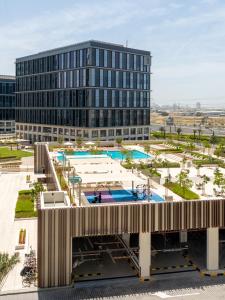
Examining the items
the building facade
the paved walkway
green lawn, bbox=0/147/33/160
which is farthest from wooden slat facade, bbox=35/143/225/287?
the building facade

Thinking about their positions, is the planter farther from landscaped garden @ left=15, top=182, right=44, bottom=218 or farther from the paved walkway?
landscaped garden @ left=15, top=182, right=44, bottom=218

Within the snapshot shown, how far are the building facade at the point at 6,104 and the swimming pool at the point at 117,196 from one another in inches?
4222

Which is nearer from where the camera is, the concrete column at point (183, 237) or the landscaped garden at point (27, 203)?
the concrete column at point (183, 237)

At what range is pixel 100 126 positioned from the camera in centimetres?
9038

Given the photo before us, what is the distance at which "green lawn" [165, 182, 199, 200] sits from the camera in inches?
1122

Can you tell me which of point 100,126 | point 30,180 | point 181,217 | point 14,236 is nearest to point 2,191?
point 30,180

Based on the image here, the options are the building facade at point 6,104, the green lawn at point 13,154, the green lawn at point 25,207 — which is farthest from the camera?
the building facade at point 6,104

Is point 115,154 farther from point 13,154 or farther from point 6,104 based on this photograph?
point 6,104

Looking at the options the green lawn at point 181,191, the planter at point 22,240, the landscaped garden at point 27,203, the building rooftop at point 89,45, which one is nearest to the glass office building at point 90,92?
the building rooftop at point 89,45

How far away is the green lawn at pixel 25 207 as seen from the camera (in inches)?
1509

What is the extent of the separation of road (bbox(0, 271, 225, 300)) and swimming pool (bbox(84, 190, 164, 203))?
5.20m

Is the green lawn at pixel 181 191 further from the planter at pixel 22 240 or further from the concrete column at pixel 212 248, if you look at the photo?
the planter at pixel 22 240

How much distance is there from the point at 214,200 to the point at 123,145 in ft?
125

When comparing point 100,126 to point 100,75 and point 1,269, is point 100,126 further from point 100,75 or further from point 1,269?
point 1,269
